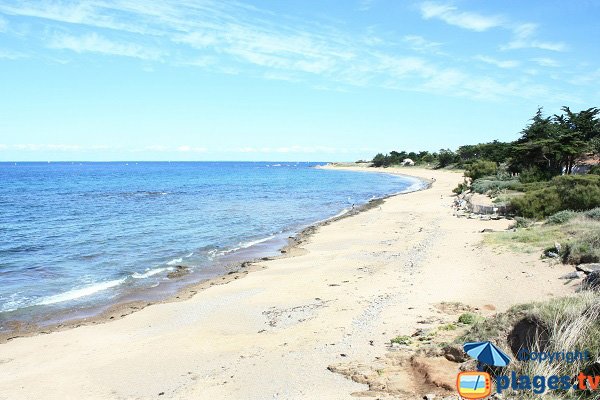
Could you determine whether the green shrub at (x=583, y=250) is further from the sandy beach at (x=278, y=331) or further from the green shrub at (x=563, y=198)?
the green shrub at (x=563, y=198)

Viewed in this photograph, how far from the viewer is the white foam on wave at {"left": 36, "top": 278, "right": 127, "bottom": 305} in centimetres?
1447

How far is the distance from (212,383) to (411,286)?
7.23 m

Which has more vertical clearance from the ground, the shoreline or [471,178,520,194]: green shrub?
[471,178,520,194]: green shrub

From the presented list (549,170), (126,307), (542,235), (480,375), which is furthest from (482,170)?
(480,375)

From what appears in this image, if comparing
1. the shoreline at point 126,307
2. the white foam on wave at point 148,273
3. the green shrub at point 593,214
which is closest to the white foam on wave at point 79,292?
the white foam on wave at point 148,273

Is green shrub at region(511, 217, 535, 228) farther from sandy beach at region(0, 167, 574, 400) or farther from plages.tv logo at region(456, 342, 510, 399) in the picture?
plages.tv logo at region(456, 342, 510, 399)

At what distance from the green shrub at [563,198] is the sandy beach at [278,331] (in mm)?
6200

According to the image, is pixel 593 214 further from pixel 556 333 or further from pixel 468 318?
pixel 556 333

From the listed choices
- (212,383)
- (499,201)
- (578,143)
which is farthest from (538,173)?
(212,383)

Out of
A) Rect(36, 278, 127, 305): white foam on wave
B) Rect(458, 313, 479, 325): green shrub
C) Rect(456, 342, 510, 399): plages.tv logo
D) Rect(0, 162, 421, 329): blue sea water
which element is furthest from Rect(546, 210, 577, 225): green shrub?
Rect(36, 278, 127, 305): white foam on wave

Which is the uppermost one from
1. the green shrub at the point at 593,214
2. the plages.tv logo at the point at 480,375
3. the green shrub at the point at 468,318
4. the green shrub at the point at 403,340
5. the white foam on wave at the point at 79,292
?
the green shrub at the point at 593,214

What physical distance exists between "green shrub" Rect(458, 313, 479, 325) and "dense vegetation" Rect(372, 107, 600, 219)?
15.0 metres

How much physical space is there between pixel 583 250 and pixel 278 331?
9644 millimetres

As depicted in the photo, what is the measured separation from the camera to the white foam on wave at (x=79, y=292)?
14.5 meters
